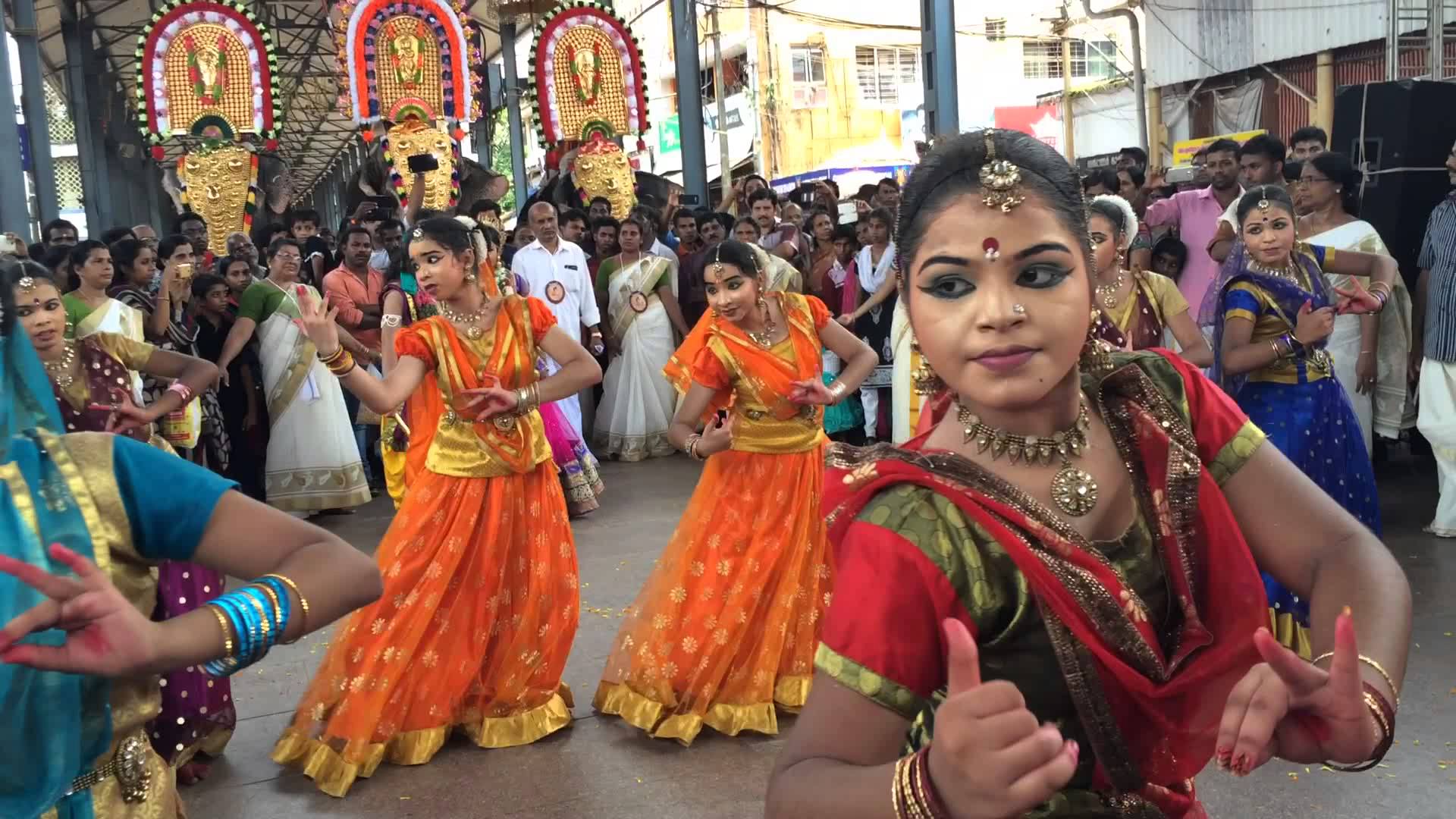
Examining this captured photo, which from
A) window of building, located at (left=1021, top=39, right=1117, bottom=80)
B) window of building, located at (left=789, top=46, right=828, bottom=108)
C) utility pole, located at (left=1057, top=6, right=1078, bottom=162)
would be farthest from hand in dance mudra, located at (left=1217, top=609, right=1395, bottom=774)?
window of building, located at (left=1021, top=39, right=1117, bottom=80)

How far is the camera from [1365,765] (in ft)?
4.41

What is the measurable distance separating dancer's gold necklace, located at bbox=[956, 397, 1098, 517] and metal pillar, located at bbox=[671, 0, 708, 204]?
11.7 meters

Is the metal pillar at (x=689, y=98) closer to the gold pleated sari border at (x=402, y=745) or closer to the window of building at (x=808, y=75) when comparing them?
the gold pleated sari border at (x=402, y=745)

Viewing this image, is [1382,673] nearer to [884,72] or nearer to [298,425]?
[298,425]

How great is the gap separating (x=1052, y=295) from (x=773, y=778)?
2.02ft

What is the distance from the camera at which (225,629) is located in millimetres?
1573

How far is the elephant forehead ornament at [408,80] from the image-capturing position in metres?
13.2

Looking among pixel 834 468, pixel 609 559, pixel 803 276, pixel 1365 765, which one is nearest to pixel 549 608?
pixel 609 559

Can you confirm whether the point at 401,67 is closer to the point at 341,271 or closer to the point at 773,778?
the point at 341,271

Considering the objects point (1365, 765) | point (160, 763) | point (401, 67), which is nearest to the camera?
point (1365, 765)

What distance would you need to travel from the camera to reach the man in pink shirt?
276 inches

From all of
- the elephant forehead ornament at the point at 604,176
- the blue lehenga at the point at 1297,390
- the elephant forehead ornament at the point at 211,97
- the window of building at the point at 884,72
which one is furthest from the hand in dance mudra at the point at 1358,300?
the window of building at the point at 884,72

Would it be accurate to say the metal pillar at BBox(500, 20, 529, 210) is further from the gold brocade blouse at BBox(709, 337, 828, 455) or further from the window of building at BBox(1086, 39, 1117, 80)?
the gold brocade blouse at BBox(709, 337, 828, 455)

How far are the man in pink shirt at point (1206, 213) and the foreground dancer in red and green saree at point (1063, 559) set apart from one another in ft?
18.7
